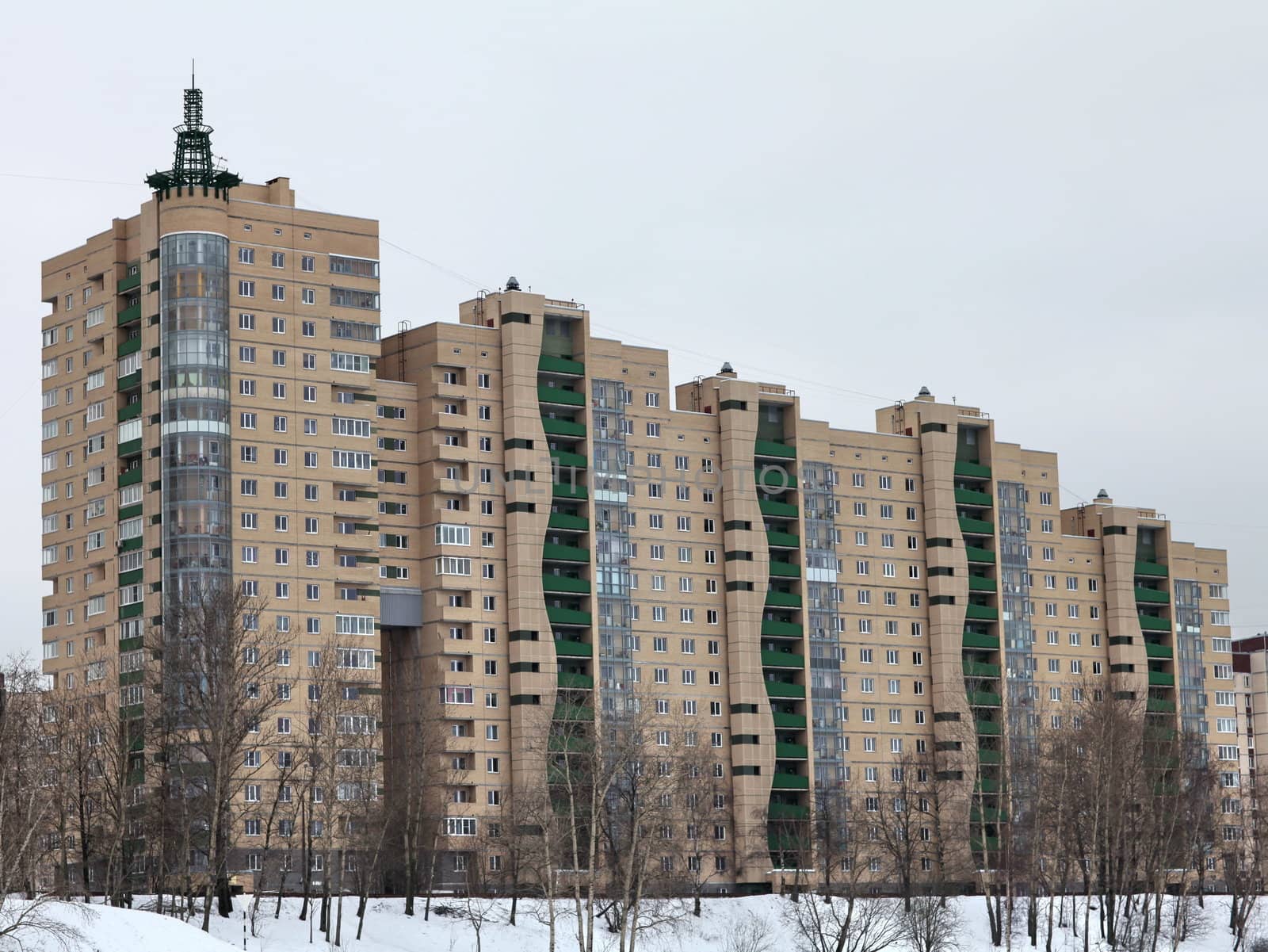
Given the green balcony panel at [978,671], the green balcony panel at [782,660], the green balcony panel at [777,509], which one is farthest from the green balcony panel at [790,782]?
the green balcony panel at [777,509]

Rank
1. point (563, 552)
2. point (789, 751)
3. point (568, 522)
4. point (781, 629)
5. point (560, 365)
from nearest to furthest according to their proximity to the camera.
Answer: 1. point (563, 552)
2. point (568, 522)
3. point (560, 365)
4. point (789, 751)
5. point (781, 629)

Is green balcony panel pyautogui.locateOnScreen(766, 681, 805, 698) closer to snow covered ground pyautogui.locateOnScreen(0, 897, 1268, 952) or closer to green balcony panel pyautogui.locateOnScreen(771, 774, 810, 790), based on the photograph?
green balcony panel pyautogui.locateOnScreen(771, 774, 810, 790)

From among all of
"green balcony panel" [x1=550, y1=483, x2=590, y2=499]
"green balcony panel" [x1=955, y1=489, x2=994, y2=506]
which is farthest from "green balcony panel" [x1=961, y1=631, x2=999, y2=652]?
"green balcony panel" [x1=550, y1=483, x2=590, y2=499]

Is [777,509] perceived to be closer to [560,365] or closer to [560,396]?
[560,396]

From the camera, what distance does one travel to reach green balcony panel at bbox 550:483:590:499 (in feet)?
544

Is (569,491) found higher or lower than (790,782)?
higher

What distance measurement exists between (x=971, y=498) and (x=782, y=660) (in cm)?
2790

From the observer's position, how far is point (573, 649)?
164000mm

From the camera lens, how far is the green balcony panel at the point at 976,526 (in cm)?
19162

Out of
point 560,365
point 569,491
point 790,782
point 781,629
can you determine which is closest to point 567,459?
point 569,491

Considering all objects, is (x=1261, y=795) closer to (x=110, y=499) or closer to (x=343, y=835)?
(x=343, y=835)

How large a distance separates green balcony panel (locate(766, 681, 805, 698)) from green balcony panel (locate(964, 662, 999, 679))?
18.0 metres

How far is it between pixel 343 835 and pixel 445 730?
93.6 ft

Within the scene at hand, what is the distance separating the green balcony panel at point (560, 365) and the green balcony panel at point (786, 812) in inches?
1538
